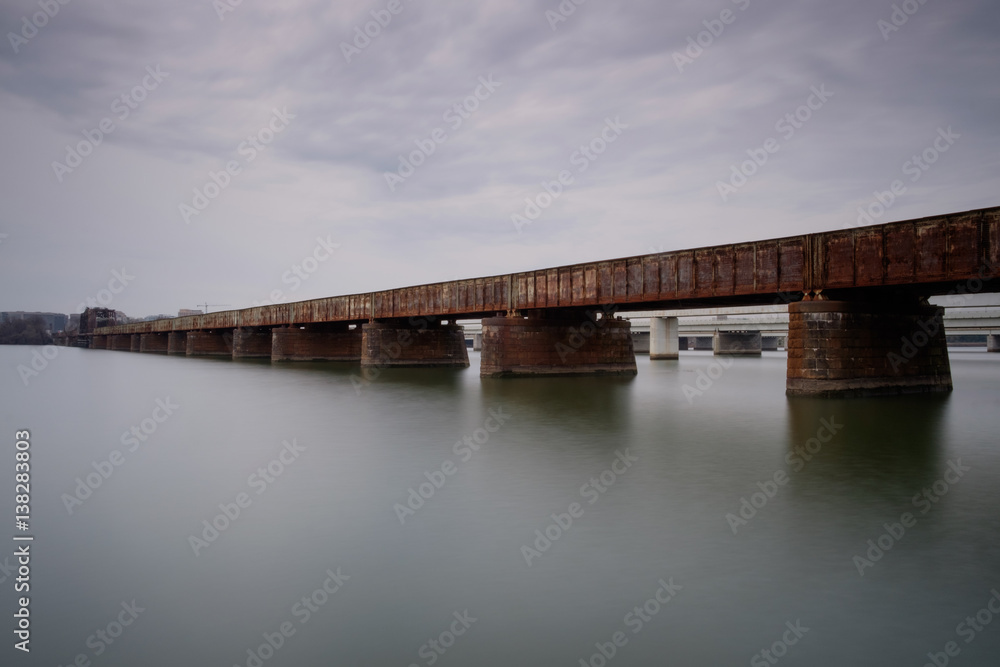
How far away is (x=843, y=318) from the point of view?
23.0 meters

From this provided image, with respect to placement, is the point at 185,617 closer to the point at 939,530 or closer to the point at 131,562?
the point at 131,562

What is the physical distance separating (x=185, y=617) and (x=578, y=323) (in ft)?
112

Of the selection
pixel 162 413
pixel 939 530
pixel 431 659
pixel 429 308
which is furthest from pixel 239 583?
pixel 429 308

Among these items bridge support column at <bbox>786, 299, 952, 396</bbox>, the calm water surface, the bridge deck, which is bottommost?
the calm water surface
